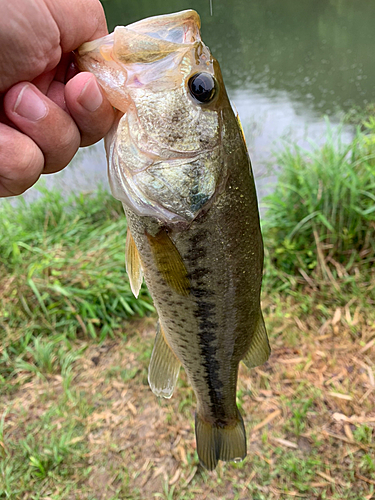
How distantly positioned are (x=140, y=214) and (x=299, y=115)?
7.58 m

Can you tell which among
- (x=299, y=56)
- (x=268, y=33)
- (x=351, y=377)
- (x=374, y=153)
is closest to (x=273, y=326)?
(x=351, y=377)

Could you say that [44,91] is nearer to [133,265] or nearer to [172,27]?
[172,27]

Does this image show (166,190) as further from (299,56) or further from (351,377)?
(299,56)

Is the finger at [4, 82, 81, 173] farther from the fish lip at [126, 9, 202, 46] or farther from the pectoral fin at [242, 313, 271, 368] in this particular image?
the pectoral fin at [242, 313, 271, 368]

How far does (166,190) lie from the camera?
1370 millimetres

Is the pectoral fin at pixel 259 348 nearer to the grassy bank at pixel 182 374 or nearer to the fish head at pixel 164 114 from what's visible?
the fish head at pixel 164 114

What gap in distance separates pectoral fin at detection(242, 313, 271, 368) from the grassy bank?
151 centimetres

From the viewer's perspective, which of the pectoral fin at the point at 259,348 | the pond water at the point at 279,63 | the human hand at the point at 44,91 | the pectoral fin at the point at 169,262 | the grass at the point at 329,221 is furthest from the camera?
the pond water at the point at 279,63

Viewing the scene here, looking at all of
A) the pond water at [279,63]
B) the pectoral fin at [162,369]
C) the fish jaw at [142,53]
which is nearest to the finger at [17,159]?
the fish jaw at [142,53]

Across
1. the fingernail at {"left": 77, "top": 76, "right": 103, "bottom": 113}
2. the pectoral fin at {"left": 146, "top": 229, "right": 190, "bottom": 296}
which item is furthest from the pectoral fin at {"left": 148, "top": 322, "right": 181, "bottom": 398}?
the fingernail at {"left": 77, "top": 76, "right": 103, "bottom": 113}

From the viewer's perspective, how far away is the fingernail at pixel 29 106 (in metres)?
1.28

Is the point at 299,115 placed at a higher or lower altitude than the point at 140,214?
lower

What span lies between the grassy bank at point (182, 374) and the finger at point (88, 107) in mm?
2547

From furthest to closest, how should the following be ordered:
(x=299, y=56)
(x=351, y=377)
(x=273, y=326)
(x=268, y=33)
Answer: (x=268, y=33)
(x=299, y=56)
(x=273, y=326)
(x=351, y=377)
